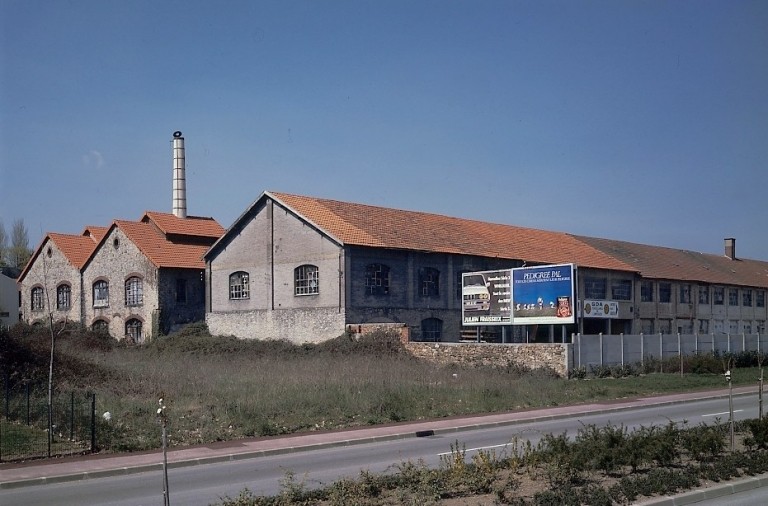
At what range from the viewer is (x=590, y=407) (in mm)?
26375

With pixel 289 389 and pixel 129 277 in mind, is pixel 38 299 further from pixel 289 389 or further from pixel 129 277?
pixel 289 389

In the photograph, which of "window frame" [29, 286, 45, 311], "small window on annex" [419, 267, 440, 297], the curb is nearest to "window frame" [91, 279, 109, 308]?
"window frame" [29, 286, 45, 311]

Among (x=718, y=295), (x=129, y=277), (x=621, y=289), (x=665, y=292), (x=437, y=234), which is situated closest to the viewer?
(x=437, y=234)

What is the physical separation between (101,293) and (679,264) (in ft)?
148

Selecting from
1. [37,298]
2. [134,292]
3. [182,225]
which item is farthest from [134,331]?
[37,298]

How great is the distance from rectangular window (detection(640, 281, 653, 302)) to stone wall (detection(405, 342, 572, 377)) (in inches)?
996

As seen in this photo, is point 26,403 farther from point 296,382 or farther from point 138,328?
point 138,328

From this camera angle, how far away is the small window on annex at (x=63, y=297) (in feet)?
201

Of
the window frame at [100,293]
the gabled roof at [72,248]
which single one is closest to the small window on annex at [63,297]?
the gabled roof at [72,248]

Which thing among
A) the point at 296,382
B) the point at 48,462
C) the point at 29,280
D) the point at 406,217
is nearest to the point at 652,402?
the point at 296,382

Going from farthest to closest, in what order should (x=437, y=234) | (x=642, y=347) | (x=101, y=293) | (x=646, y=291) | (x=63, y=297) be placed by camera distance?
(x=63, y=297) < (x=646, y=291) < (x=101, y=293) < (x=437, y=234) < (x=642, y=347)

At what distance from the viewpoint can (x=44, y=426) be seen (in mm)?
20141

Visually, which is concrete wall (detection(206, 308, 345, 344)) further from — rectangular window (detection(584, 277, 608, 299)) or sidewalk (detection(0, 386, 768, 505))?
sidewalk (detection(0, 386, 768, 505))

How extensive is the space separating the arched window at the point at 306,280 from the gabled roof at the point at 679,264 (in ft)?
85.5
